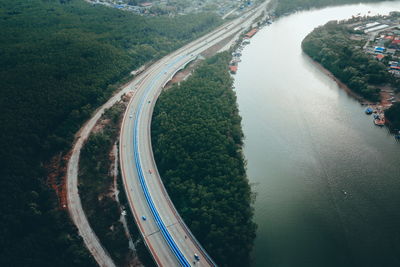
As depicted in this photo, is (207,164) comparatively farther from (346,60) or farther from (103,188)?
(346,60)

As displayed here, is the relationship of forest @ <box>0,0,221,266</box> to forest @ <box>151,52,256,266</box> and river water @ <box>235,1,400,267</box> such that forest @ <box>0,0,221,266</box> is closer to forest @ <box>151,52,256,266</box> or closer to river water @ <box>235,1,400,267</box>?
forest @ <box>151,52,256,266</box>

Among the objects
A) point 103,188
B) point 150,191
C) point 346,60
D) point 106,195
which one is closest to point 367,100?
point 346,60

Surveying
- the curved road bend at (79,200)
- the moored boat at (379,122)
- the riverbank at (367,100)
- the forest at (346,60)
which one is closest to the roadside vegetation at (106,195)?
the curved road bend at (79,200)

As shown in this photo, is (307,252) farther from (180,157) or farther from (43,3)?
(43,3)

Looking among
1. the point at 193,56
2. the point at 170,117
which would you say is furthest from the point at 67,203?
the point at 193,56

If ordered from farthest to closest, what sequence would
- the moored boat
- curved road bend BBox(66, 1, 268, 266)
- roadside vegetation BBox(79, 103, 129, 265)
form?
the moored boat < roadside vegetation BBox(79, 103, 129, 265) < curved road bend BBox(66, 1, 268, 266)

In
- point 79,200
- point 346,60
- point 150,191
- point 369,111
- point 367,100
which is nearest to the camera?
point 150,191

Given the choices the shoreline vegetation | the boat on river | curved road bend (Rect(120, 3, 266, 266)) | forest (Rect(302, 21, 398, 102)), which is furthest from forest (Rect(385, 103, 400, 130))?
curved road bend (Rect(120, 3, 266, 266))
